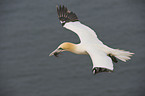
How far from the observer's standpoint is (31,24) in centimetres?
1471

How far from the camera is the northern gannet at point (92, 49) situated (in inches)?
336

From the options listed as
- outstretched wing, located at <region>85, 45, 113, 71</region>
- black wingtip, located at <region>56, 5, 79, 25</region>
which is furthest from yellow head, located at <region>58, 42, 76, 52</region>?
black wingtip, located at <region>56, 5, 79, 25</region>

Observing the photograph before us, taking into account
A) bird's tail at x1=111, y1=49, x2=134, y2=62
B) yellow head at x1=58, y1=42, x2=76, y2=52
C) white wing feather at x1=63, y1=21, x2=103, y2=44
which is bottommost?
bird's tail at x1=111, y1=49, x2=134, y2=62

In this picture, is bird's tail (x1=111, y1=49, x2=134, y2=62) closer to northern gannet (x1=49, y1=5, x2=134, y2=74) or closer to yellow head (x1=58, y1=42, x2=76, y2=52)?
northern gannet (x1=49, y1=5, x2=134, y2=74)

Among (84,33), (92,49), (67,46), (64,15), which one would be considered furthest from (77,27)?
(92,49)

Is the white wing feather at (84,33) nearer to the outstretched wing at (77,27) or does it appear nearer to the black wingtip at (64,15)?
the outstretched wing at (77,27)

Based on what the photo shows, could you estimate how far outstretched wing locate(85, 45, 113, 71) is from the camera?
8.46 meters

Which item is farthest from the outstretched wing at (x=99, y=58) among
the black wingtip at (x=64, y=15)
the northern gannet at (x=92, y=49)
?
the black wingtip at (x=64, y=15)

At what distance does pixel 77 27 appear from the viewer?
1021 centimetres

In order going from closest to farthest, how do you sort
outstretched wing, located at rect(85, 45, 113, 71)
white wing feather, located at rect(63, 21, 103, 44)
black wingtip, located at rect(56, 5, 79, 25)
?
outstretched wing, located at rect(85, 45, 113, 71) → white wing feather, located at rect(63, 21, 103, 44) → black wingtip, located at rect(56, 5, 79, 25)

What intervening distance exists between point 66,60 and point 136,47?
A: 2900 millimetres

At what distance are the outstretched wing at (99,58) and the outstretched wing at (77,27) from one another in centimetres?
47

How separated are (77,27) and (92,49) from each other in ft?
4.33

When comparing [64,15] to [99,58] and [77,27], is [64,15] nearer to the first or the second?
[77,27]
